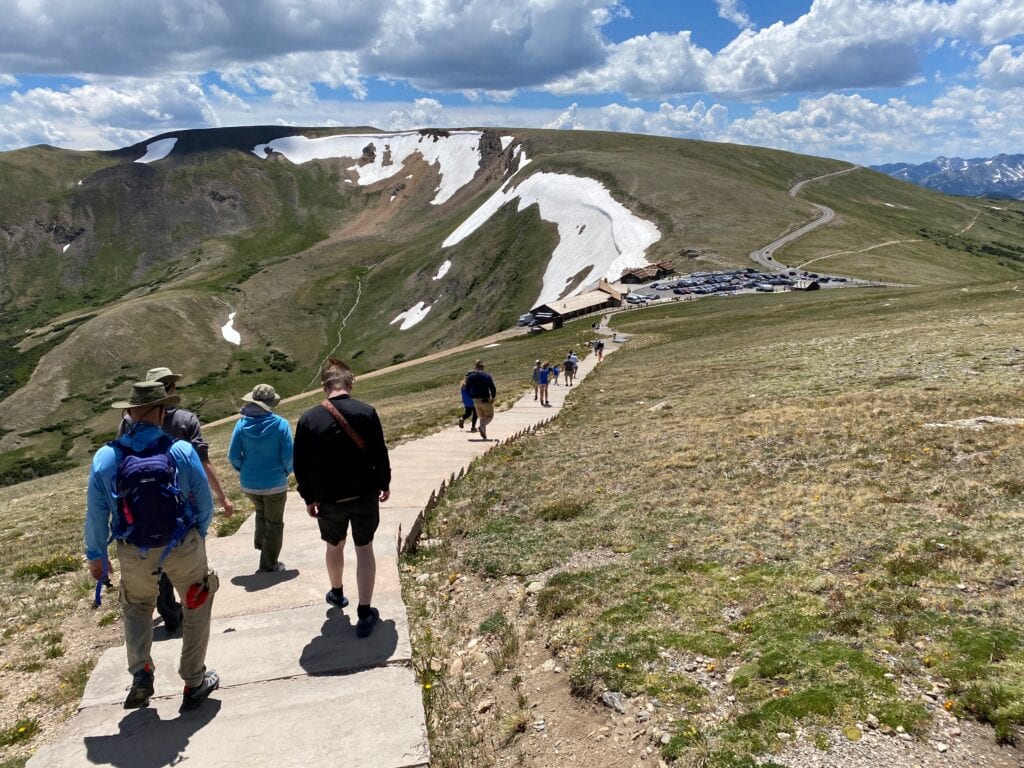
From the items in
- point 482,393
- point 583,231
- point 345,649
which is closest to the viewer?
point 345,649

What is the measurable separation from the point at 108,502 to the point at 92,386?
471 feet

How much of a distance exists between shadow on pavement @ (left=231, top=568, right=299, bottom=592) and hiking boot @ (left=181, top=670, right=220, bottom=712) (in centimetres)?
272

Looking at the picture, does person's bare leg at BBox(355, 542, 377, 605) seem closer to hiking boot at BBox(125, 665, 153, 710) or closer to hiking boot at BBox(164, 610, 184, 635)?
hiking boot at BBox(125, 665, 153, 710)

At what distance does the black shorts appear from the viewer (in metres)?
8.24

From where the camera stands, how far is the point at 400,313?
5546 inches

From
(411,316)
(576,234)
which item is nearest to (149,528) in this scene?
(576,234)

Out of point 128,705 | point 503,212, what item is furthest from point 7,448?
point 128,705

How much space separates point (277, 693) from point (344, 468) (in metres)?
2.67

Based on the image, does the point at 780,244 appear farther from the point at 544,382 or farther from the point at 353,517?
the point at 353,517

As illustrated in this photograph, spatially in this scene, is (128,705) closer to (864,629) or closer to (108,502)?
(108,502)

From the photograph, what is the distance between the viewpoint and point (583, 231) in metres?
124

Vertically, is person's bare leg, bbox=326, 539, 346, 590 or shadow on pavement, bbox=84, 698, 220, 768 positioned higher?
person's bare leg, bbox=326, 539, 346, 590

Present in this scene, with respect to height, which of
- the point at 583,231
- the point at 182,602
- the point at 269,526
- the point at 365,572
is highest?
the point at 583,231

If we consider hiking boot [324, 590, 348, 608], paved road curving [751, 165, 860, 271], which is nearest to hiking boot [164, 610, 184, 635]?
hiking boot [324, 590, 348, 608]
